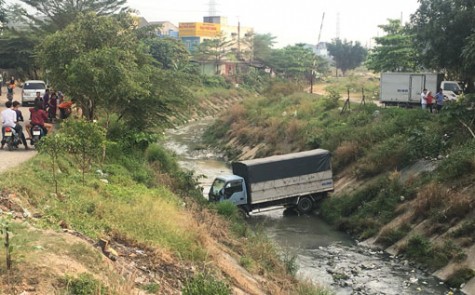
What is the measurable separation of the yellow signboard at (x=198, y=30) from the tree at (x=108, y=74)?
6874 centimetres

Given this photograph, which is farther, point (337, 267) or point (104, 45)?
point (104, 45)

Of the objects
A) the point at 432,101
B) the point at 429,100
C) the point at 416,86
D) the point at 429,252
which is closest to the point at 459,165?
the point at 429,252

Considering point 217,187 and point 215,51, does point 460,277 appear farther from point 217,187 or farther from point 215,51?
point 215,51

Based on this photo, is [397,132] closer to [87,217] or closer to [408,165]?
[408,165]

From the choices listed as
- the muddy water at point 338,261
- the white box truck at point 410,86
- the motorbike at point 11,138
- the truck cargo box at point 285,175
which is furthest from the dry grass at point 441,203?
the motorbike at point 11,138

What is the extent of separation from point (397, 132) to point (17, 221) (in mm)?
22707

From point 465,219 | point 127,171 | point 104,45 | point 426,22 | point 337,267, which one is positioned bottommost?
point 337,267

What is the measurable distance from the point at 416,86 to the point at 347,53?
69.9 meters

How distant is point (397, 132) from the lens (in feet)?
94.5

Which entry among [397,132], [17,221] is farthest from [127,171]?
[397,132]

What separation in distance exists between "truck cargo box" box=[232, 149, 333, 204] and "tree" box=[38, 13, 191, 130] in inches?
183

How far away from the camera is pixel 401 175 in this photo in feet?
82.7

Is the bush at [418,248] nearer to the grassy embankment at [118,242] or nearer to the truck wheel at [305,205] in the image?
the grassy embankment at [118,242]

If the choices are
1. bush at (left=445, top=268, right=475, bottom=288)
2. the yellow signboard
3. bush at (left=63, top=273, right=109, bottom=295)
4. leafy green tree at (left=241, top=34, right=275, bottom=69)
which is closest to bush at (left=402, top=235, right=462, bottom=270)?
bush at (left=445, top=268, right=475, bottom=288)
